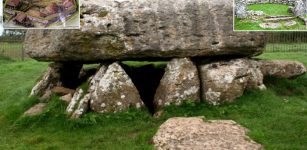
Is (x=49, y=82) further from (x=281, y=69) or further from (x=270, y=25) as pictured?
(x=270, y=25)

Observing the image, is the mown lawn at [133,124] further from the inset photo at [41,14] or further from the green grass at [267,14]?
the inset photo at [41,14]

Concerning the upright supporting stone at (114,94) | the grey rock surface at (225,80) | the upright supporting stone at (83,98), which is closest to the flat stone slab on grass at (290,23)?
the grey rock surface at (225,80)

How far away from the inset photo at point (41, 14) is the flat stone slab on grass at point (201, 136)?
3097mm

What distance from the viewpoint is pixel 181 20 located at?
14016 mm

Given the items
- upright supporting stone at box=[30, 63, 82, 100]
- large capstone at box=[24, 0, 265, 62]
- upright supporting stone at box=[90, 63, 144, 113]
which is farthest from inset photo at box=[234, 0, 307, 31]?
upright supporting stone at box=[30, 63, 82, 100]

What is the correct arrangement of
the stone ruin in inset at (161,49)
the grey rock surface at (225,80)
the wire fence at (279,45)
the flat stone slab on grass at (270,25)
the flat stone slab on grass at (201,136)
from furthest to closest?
1. the wire fence at (279,45)
2. the grey rock surface at (225,80)
3. the stone ruin in inset at (161,49)
4. the flat stone slab on grass at (201,136)
5. the flat stone slab on grass at (270,25)

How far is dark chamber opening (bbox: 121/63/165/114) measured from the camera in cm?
1550

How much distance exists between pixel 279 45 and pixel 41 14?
1065 inches

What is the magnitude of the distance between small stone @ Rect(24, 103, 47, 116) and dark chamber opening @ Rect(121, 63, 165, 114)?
2.82m

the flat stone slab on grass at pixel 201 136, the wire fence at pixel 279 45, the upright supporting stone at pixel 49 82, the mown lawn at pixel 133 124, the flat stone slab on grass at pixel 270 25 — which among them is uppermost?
the flat stone slab on grass at pixel 270 25

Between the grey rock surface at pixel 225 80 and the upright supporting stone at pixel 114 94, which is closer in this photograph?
the upright supporting stone at pixel 114 94

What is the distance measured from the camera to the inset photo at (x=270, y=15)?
9633 mm


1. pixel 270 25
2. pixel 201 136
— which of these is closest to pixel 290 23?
pixel 270 25

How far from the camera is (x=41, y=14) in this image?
1058 cm
